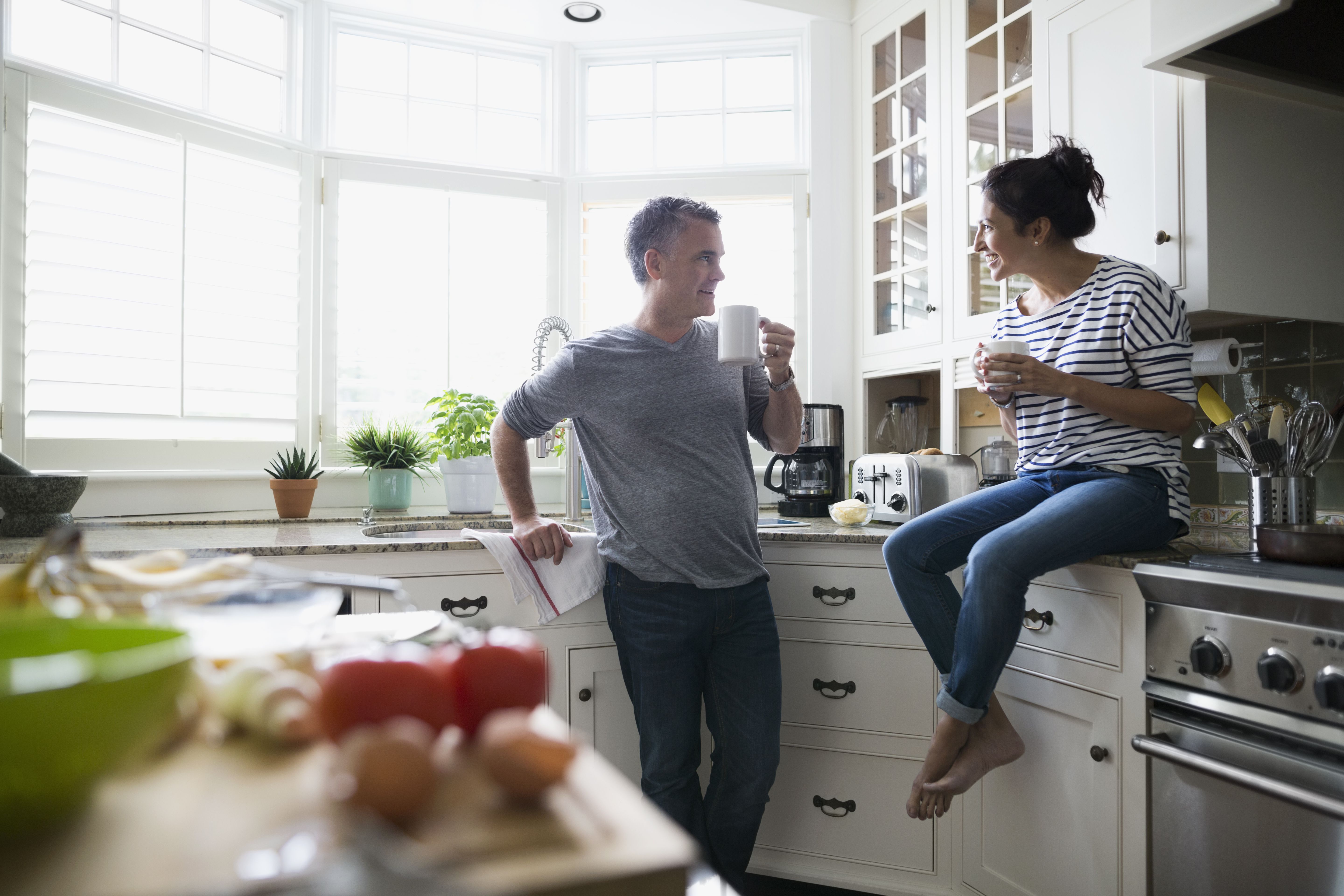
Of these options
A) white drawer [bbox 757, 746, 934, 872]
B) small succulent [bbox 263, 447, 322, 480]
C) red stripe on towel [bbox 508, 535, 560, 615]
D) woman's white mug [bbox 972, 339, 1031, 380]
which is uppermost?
woman's white mug [bbox 972, 339, 1031, 380]

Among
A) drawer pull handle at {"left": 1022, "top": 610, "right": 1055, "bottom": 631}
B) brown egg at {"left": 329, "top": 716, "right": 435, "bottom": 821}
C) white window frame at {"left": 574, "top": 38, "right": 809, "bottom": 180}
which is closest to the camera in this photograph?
brown egg at {"left": 329, "top": 716, "right": 435, "bottom": 821}

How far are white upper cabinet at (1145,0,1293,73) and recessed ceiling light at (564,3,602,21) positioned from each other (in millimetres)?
1712

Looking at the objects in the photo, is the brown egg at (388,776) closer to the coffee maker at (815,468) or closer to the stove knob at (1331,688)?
the stove knob at (1331,688)

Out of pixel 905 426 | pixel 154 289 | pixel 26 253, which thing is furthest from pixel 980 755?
pixel 26 253

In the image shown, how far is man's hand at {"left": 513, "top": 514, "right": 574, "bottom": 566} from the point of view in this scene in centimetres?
196

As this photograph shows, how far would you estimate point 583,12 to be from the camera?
291cm

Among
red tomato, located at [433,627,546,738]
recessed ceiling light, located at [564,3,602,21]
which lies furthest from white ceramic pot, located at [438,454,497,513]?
red tomato, located at [433,627,546,738]

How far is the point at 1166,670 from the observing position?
157 cm

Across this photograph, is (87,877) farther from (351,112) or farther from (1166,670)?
(351,112)

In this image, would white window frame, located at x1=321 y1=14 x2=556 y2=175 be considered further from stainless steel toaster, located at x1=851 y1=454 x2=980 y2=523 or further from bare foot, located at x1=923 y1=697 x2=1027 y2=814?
bare foot, located at x1=923 y1=697 x2=1027 y2=814

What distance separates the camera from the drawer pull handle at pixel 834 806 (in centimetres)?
214

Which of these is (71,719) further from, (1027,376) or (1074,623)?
(1074,623)

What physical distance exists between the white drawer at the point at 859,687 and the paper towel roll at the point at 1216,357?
34.5 inches

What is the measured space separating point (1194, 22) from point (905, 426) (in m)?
1.44
